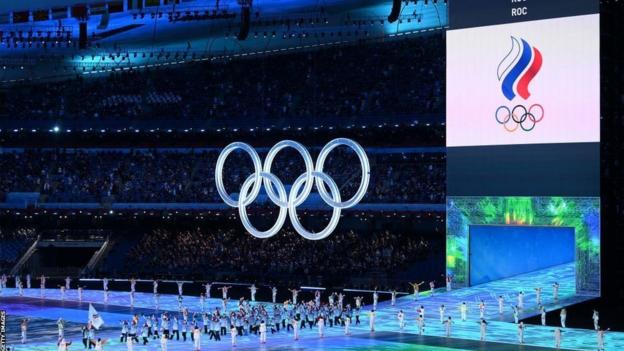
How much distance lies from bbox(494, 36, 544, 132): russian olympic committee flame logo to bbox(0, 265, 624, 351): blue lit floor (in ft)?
24.1

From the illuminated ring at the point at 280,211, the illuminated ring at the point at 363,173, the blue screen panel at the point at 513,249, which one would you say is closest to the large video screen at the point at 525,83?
the illuminated ring at the point at 363,173

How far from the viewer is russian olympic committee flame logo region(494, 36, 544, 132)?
42469mm

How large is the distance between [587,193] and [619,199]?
1.85 meters

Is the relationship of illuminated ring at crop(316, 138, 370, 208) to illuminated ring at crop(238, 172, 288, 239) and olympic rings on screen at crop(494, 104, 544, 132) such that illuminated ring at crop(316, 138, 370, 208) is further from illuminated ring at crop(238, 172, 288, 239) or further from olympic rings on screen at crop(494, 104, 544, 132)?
olympic rings on screen at crop(494, 104, 544, 132)

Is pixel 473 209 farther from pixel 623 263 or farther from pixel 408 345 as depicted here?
pixel 408 345

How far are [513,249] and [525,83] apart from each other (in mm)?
8758

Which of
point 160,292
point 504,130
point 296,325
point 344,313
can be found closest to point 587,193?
point 504,130

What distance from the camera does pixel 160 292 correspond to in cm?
4959

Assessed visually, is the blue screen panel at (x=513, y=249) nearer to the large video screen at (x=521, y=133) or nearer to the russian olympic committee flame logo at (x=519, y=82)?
the large video screen at (x=521, y=133)

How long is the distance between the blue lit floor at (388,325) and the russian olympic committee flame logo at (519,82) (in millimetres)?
7335

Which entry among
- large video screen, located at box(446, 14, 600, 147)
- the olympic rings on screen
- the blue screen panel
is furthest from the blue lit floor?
the olympic rings on screen

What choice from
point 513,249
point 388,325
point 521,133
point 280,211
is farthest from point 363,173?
point 388,325

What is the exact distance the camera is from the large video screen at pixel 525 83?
41.0 meters

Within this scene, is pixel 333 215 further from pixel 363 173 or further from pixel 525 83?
pixel 525 83
